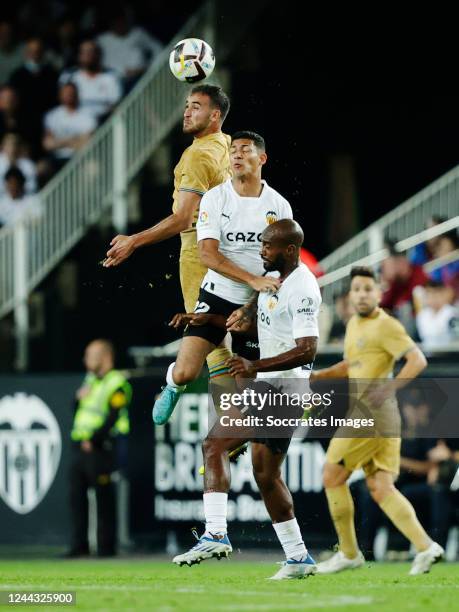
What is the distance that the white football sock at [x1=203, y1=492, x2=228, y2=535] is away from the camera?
31.0 ft

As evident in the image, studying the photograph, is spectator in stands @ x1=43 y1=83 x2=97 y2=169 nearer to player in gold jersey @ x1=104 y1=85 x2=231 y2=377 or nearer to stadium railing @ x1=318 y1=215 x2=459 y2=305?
stadium railing @ x1=318 y1=215 x2=459 y2=305

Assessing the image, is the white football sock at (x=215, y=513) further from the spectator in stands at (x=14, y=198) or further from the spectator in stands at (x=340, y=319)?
the spectator in stands at (x=14, y=198)

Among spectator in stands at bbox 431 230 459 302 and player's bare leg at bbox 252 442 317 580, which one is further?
spectator in stands at bbox 431 230 459 302

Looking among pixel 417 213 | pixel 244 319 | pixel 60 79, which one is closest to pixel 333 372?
pixel 244 319

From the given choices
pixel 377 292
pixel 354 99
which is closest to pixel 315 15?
pixel 354 99

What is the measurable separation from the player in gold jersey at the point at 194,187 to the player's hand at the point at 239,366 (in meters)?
0.64

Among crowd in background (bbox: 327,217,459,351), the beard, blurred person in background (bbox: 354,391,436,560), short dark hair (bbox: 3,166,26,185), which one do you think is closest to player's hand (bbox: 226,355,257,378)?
the beard

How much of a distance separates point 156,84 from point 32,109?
1.82 m

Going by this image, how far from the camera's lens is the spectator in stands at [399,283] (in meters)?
15.1

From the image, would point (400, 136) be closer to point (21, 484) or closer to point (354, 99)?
point (354, 99)

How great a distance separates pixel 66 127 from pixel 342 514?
8.47 metres

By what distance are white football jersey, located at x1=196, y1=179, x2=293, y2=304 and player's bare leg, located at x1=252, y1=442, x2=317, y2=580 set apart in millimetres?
995

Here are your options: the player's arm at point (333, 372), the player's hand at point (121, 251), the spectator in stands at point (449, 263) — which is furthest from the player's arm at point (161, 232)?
the spectator in stands at point (449, 263)

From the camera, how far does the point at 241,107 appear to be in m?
11.3
